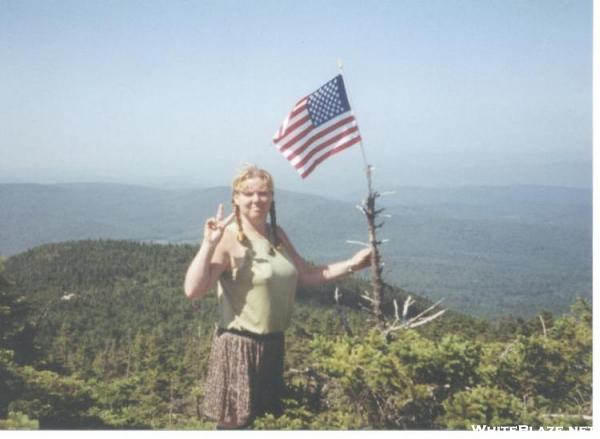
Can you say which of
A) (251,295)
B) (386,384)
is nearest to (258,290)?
(251,295)

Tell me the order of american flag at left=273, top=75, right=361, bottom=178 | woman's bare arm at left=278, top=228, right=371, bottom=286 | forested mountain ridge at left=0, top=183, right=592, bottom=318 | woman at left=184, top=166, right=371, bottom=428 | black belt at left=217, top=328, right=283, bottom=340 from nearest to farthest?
1. woman at left=184, top=166, right=371, bottom=428
2. black belt at left=217, top=328, right=283, bottom=340
3. woman's bare arm at left=278, top=228, right=371, bottom=286
4. american flag at left=273, top=75, right=361, bottom=178
5. forested mountain ridge at left=0, top=183, right=592, bottom=318

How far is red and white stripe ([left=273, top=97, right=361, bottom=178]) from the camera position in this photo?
3541 millimetres

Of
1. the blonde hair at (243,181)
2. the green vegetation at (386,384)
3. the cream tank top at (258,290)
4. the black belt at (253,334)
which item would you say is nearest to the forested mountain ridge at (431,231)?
the blonde hair at (243,181)

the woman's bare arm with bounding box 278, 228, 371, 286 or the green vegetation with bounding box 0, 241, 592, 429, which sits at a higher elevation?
the woman's bare arm with bounding box 278, 228, 371, 286

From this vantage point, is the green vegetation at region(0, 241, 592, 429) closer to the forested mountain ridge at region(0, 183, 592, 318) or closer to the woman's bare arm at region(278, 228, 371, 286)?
the woman's bare arm at region(278, 228, 371, 286)

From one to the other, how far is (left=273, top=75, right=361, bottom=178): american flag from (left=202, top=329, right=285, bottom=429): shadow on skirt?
1.17 m

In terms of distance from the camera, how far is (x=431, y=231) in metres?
80.6

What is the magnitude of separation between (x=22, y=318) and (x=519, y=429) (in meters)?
4.80

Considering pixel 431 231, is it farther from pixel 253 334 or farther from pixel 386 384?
pixel 253 334

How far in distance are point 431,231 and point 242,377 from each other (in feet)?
262

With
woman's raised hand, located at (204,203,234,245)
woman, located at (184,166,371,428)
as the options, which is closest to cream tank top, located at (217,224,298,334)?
woman, located at (184,166,371,428)

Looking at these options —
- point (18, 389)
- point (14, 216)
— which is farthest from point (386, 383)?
point (14, 216)
